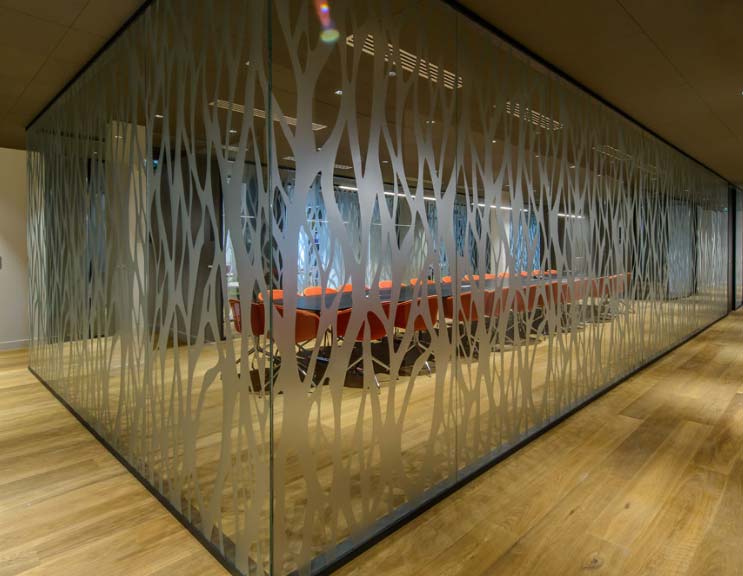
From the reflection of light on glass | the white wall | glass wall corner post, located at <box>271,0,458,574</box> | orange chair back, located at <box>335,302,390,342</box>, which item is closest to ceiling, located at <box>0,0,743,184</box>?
glass wall corner post, located at <box>271,0,458,574</box>

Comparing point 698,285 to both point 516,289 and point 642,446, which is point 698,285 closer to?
point 642,446

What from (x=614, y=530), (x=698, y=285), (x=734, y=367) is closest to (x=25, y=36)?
(x=614, y=530)

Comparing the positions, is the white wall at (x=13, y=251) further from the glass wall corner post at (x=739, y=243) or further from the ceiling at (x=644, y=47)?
the glass wall corner post at (x=739, y=243)

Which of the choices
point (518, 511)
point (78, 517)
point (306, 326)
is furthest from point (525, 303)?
point (78, 517)

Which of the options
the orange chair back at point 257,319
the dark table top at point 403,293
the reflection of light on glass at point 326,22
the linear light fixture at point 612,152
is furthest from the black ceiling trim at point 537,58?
the orange chair back at point 257,319

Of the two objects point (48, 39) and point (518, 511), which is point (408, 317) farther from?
point (48, 39)

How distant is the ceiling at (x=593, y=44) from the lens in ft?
8.25

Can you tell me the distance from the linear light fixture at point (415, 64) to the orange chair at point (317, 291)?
949 mm

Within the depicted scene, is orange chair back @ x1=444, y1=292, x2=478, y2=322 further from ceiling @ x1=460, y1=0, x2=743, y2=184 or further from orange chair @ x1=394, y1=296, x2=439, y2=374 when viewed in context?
ceiling @ x1=460, y1=0, x2=743, y2=184

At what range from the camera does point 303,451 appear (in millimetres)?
1713

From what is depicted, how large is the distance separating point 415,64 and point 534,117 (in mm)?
1183

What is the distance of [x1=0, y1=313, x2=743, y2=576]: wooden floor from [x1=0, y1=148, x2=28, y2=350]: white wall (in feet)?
9.86

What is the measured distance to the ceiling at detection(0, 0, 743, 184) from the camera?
2514 millimetres

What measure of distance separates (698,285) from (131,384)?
7.37 m
